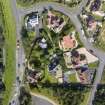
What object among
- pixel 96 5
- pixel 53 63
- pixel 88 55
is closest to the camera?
pixel 96 5

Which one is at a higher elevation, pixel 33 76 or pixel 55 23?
pixel 55 23

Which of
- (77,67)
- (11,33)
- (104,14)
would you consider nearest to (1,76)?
(11,33)

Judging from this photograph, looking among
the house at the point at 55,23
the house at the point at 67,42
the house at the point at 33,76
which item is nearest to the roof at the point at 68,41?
the house at the point at 67,42

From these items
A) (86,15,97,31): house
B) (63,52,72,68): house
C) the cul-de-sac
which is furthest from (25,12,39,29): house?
(86,15,97,31): house

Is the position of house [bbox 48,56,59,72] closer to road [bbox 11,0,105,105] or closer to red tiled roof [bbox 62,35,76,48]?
red tiled roof [bbox 62,35,76,48]

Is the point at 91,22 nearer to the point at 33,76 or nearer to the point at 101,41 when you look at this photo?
the point at 101,41

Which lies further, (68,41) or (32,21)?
(68,41)

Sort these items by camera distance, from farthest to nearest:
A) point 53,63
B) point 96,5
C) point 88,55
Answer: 1. point 53,63
2. point 88,55
3. point 96,5

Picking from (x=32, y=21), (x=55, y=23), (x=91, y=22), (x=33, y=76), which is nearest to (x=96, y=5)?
(x=91, y=22)
